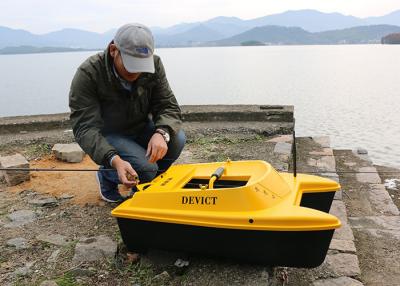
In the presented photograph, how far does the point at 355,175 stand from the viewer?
18.2 ft

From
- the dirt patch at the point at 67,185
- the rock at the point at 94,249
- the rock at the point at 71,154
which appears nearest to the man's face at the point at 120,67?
the rock at the point at 94,249

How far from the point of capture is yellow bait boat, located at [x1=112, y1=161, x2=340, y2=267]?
7.22 feet

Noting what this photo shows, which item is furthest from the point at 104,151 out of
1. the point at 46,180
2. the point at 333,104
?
the point at 333,104

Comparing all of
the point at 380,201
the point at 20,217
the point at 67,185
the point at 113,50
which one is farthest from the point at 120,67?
the point at 380,201

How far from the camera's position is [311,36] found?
447 ft

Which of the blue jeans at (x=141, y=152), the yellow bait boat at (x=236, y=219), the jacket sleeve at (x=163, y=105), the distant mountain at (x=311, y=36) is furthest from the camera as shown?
the distant mountain at (x=311, y=36)

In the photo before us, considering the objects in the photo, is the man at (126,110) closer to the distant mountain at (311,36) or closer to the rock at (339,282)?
the rock at (339,282)

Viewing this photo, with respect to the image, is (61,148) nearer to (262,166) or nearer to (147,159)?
(147,159)

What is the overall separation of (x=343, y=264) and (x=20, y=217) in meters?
2.43

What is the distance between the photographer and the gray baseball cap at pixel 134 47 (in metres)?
2.71

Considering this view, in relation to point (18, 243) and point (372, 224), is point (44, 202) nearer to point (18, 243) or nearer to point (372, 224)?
point (18, 243)

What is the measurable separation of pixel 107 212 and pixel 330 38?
13708 centimetres

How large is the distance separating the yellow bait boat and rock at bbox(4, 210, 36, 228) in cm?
115

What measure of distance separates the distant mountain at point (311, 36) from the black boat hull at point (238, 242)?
4952 inches
